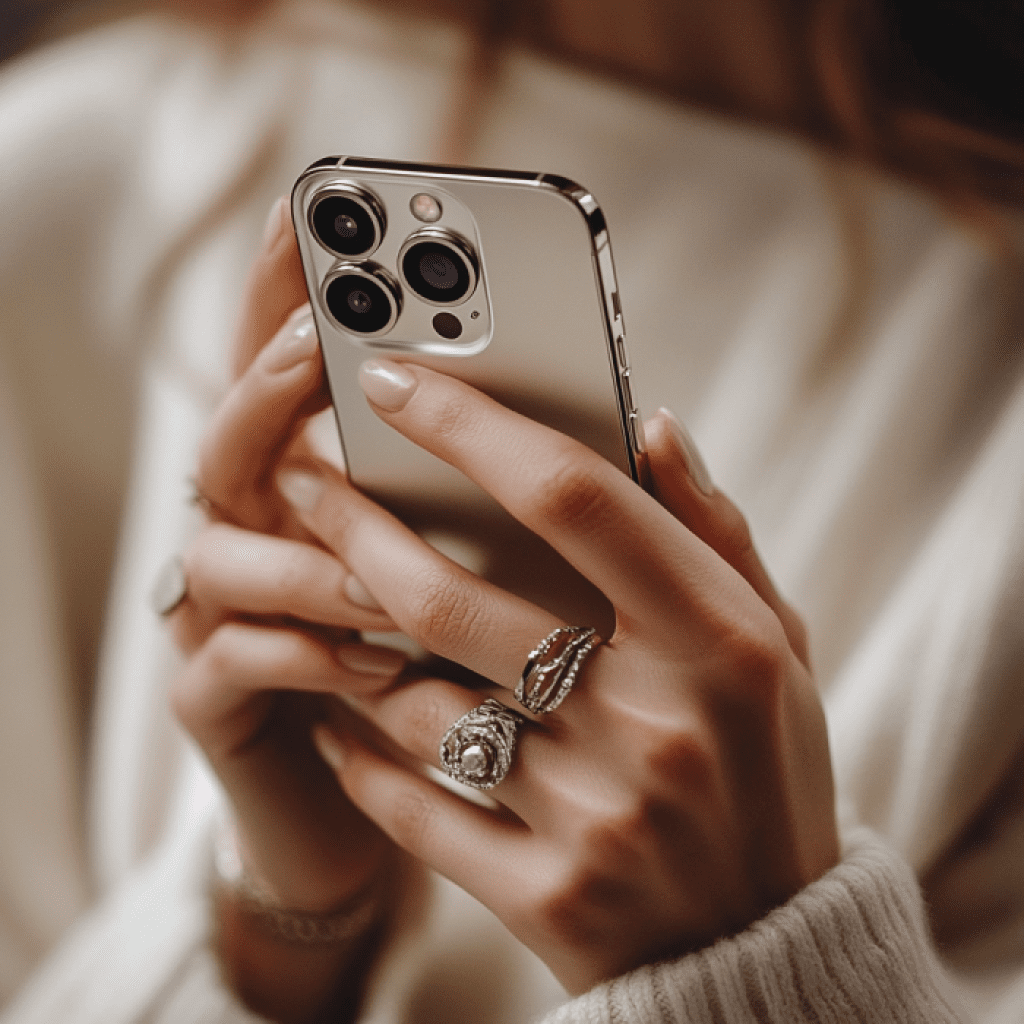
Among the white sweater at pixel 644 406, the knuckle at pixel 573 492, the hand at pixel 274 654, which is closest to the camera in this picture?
the knuckle at pixel 573 492

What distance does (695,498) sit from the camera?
0.45m

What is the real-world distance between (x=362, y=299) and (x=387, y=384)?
0.04 m

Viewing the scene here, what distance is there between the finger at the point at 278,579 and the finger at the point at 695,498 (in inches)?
6.1

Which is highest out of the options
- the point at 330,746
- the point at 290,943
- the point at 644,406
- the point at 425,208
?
the point at 425,208

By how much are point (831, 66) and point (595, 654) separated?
1.86 feet

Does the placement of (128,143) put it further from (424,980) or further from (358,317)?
(424,980)

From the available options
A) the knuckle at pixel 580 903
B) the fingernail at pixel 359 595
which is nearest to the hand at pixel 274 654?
the fingernail at pixel 359 595

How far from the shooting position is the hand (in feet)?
1.58

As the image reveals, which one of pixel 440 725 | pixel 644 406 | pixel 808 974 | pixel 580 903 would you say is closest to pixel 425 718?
pixel 440 725

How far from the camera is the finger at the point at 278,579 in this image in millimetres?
485

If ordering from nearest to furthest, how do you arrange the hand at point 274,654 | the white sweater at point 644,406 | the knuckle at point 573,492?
the knuckle at point 573,492, the hand at point 274,654, the white sweater at point 644,406

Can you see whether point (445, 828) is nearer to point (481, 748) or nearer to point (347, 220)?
point (481, 748)

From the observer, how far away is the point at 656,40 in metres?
0.79

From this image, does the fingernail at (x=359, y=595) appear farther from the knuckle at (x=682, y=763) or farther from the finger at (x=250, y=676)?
the knuckle at (x=682, y=763)
